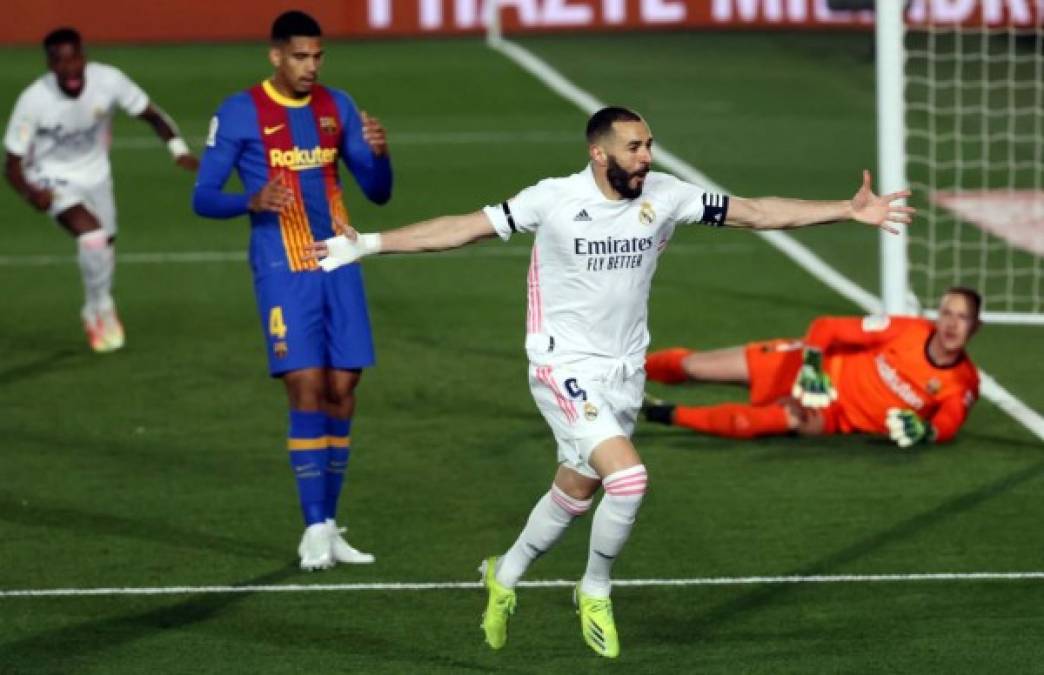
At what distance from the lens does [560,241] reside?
8906mm

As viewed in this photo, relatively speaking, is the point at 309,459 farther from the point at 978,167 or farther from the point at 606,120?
the point at 978,167

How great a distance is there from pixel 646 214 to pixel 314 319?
6.56 ft

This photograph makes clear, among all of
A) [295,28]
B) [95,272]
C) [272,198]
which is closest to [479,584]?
[272,198]

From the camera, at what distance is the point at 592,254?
8.89 m

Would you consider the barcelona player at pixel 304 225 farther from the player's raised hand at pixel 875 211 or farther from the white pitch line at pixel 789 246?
the white pitch line at pixel 789 246

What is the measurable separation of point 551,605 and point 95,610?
6.19 feet

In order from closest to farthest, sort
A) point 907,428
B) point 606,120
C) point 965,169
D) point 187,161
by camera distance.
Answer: point 606,120
point 907,428
point 187,161
point 965,169

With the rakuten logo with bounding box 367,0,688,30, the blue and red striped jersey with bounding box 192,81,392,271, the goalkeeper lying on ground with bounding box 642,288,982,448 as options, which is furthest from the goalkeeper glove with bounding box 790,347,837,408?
the rakuten logo with bounding box 367,0,688,30

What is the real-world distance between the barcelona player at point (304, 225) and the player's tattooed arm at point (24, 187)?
4.81m

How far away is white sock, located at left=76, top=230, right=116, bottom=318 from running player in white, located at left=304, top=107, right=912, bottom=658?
6.38 m

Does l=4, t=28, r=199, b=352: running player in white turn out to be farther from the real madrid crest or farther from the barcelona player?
the real madrid crest

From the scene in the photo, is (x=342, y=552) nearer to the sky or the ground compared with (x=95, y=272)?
nearer to the ground

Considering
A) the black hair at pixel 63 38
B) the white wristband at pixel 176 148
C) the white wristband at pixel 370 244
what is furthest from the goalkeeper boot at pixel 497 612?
the black hair at pixel 63 38

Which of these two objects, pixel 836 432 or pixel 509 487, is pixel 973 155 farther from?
pixel 509 487
